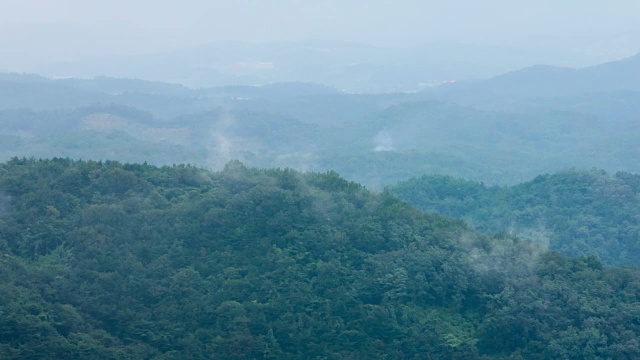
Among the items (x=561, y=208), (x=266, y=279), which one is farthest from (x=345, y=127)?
(x=266, y=279)

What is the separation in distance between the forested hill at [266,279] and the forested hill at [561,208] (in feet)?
39.3

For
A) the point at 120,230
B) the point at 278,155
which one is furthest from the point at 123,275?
the point at 278,155

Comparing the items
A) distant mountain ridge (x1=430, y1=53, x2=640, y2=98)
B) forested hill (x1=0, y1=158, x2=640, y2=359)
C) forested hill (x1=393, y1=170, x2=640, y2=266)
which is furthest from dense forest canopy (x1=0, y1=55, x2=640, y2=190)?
forested hill (x1=0, y1=158, x2=640, y2=359)

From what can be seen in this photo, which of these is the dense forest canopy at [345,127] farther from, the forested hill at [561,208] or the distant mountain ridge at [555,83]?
the forested hill at [561,208]

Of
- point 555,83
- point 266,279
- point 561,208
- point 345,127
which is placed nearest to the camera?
point 266,279

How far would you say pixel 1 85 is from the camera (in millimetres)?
81812

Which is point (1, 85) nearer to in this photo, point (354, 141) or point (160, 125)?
point (160, 125)

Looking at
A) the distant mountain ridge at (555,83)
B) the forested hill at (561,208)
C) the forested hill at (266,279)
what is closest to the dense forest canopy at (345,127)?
the distant mountain ridge at (555,83)

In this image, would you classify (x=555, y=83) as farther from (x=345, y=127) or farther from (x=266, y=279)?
(x=266, y=279)

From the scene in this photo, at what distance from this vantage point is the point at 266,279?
74.7 feet

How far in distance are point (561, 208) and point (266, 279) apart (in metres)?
18.8

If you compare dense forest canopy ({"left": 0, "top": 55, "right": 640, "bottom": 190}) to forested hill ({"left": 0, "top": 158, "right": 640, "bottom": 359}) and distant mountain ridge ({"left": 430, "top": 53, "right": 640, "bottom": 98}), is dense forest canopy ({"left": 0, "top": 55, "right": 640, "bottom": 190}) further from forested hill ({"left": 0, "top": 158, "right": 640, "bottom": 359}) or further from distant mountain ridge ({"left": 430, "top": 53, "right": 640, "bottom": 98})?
forested hill ({"left": 0, "top": 158, "right": 640, "bottom": 359})

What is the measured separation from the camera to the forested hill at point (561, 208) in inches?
1452

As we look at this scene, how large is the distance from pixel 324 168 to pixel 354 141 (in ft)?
48.1
